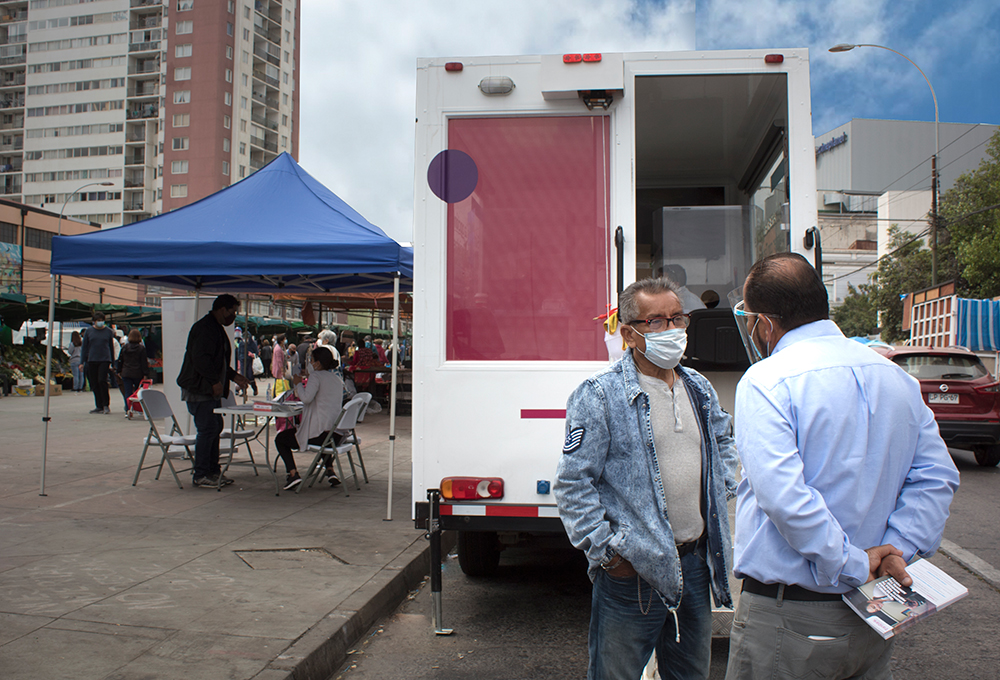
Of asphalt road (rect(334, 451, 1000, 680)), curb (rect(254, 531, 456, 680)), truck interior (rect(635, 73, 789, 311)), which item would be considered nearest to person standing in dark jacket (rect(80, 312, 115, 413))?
asphalt road (rect(334, 451, 1000, 680))

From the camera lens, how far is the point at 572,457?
7.57 feet

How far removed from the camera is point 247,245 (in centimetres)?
686

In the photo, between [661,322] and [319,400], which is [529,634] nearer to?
[661,322]

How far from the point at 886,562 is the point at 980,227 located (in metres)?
32.9

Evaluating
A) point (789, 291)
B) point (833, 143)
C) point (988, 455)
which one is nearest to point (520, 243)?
point (789, 291)

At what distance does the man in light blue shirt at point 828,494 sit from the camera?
1.76 metres

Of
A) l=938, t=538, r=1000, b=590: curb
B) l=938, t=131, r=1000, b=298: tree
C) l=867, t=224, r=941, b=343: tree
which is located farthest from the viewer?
l=867, t=224, r=941, b=343: tree

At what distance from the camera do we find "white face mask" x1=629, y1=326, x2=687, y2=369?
248 cm

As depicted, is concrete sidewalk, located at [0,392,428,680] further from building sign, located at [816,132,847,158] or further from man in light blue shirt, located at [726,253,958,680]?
building sign, located at [816,132,847,158]

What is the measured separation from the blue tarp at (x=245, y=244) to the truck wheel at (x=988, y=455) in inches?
356

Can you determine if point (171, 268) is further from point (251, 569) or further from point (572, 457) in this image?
point (572, 457)

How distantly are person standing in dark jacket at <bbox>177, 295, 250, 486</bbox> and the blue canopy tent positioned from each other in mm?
680

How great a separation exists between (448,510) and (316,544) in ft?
7.24

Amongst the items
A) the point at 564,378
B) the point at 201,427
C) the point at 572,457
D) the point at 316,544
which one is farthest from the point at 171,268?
the point at 572,457
